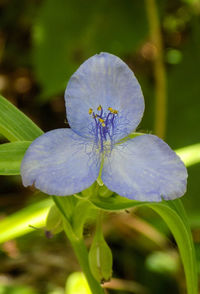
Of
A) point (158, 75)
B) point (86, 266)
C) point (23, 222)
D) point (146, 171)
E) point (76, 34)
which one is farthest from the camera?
point (76, 34)

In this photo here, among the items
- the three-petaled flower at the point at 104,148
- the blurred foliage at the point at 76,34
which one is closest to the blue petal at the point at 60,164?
the three-petaled flower at the point at 104,148

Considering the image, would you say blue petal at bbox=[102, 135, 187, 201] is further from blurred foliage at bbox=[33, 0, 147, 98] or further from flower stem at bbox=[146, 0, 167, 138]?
blurred foliage at bbox=[33, 0, 147, 98]

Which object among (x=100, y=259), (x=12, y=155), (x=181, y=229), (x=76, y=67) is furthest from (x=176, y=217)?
(x=76, y=67)

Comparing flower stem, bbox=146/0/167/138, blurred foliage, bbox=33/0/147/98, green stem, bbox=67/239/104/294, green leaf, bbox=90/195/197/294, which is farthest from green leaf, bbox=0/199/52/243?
blurred foliage, bbox=33/0/147/98

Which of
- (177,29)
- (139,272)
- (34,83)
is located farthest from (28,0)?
(139,272)

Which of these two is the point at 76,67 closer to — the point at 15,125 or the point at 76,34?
the point at 76,34
